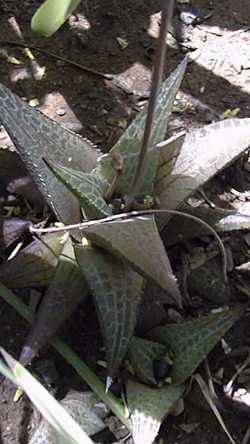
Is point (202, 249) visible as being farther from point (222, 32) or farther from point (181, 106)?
point (222, 32)

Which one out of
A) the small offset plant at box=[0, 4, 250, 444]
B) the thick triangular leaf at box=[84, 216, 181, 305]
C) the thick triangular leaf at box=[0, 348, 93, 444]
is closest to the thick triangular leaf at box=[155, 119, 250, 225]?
the small offset plant at box=[0, 4, 250, 444]

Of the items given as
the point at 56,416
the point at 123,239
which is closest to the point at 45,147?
the point at 123,239

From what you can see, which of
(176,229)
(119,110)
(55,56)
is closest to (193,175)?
(176,229)

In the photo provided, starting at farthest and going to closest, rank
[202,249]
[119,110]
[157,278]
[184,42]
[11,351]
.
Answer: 1. [184,42]
2. [119,110]
3. [202,249]
4. [11,351]
5. [157,278]

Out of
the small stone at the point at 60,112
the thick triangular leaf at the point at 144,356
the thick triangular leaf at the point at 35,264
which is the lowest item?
the thick triangular leaf at the point at 144,356

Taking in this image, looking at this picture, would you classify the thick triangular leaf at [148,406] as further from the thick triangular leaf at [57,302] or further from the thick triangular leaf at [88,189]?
the thick triangular leaf at [88,189]

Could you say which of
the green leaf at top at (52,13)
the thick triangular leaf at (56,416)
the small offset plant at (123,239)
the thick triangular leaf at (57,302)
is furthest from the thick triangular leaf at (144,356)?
the green leaf at top at (52,13)
